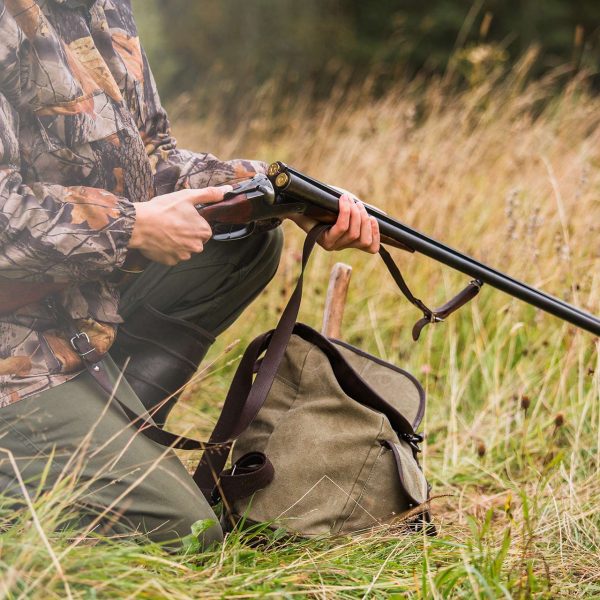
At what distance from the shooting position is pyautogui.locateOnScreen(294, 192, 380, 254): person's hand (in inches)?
92.6

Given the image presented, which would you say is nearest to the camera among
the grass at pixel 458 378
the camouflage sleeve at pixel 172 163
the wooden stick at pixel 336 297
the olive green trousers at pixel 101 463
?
the grass at pixel 458 378

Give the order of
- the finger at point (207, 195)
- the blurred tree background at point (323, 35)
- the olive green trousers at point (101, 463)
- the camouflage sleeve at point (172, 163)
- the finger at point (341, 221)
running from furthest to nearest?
1. the blurred tree background at point (323, 35)
2. the camouflage sleeve at point (172, 163)
3. the finger at point (341, 221)
4. the finger at point (207, 195)
5. the olive green trousers at point (101, 463)

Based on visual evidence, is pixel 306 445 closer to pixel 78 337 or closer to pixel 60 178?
pixel 78 337

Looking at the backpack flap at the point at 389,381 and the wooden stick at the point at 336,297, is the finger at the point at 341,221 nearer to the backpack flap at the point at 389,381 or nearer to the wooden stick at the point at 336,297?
the backpack flap at the point at 389,381

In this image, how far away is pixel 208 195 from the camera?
2.10 meters

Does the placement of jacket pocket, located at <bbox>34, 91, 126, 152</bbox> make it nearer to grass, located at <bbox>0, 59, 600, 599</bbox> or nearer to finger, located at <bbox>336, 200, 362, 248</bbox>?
finger, located at <bbox>336, 200, 362, 248</bbox>

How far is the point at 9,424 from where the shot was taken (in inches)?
76.4

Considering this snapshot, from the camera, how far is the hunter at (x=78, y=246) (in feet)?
6.14

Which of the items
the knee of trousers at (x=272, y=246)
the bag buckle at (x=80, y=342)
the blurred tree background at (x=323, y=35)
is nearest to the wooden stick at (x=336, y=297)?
the knee of trousers at (x=272, y=246)

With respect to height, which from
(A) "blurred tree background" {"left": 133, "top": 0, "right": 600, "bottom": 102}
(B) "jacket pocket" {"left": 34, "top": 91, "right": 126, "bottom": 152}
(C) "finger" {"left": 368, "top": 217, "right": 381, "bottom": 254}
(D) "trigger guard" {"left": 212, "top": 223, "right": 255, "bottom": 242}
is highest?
(B) "jacket pocket" {"left": 34, "top": 91, "right": 126, "bottom": 152}

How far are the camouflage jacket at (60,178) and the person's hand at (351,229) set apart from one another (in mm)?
554

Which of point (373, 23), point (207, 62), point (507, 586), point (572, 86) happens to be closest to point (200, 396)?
point (507, 586)

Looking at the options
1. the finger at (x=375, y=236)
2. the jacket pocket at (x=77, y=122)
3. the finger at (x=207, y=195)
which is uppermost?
the jacket pocket at (x=77, y=122)

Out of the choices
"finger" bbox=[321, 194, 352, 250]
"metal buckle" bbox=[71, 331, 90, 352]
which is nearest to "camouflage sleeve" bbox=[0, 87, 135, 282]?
"metal buckle" bbox=[71, 331, 90, 352]
